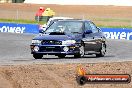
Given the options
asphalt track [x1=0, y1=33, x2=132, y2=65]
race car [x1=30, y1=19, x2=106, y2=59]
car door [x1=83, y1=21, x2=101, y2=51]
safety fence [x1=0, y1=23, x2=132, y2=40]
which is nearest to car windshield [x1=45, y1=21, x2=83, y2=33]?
race car [x1=30, y1=19, x2=106, y2=59]

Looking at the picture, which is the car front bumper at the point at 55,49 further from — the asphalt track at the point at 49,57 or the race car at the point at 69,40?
the asphalt track at the point at 49,57

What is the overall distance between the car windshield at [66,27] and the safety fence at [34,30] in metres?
18.6

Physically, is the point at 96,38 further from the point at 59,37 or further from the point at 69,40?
the point at 59,37

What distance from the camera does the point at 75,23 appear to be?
2197 cm

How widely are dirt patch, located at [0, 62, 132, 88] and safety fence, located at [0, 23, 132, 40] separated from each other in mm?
22784

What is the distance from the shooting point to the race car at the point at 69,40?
20750mm

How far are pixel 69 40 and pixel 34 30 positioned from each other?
88.0 feet

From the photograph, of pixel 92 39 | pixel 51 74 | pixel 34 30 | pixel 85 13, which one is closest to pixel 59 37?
pixel 92 39

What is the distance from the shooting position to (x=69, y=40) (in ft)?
68.4

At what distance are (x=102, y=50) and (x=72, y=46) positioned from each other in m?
2.17

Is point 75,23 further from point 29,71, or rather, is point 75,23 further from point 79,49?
point 29,71

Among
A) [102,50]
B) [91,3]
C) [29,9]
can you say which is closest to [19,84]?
[102,50]

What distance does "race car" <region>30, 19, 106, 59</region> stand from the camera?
20.8m

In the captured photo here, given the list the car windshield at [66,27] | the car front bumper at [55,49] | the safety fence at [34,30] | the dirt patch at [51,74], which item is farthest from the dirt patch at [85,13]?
the dirt patch at [51,74]
